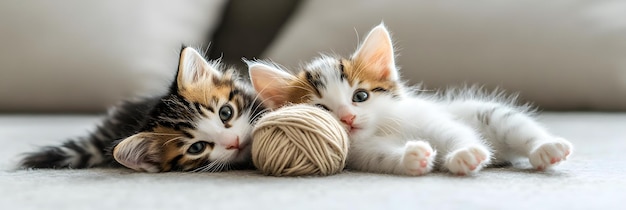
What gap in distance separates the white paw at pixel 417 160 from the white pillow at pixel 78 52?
1.22m

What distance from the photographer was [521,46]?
1796 mm

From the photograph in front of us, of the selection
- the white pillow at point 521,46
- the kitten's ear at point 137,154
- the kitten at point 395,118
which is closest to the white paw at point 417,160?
the kitten at point 395,118

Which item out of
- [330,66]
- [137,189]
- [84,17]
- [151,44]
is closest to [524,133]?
[330,66]

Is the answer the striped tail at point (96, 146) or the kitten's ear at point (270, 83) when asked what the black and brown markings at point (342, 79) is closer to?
the kitten's ear at point (270, 83)

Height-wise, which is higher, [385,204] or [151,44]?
[151,44]

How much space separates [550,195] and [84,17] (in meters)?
1.66

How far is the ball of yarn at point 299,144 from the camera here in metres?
0.92

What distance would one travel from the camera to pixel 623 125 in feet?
5.02

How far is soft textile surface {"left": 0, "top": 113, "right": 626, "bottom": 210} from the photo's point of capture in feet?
2.31

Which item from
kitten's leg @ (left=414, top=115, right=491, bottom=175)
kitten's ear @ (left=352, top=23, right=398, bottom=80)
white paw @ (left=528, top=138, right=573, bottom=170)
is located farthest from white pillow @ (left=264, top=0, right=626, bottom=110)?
white paw @ (left=528, top=138, right=573, bottom=170)

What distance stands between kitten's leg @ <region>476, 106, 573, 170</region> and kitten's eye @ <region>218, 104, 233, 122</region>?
45 centimetres

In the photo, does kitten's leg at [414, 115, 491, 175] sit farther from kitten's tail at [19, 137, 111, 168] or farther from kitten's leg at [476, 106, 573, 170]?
kitten's tail at [19, 137, 111, 168]

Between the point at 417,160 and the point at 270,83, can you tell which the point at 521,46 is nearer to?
the point at 270,83

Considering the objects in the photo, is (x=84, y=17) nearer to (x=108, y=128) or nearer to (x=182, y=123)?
(x=108, y=128)
